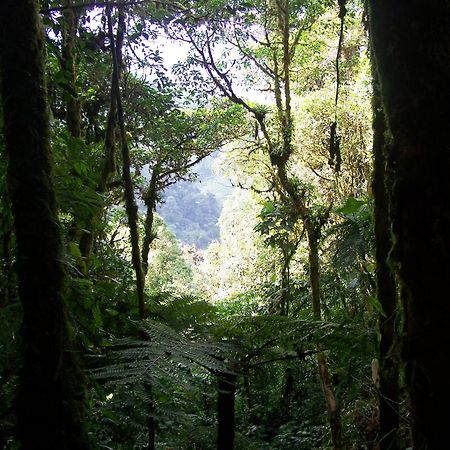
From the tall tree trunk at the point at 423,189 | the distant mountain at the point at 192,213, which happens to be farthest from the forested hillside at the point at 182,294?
the distant mountain at the point at 192,213

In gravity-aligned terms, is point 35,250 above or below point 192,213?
below

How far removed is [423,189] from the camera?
1.04 metres

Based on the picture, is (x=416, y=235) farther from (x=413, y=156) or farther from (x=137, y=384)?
(x=137, y=384)

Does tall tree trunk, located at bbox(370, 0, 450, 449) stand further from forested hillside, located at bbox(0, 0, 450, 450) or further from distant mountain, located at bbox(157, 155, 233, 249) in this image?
distant mountain, located at bbox(157, 155, 233, 249)

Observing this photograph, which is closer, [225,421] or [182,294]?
[225,421]

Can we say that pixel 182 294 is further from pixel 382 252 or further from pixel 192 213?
pixel 192 213

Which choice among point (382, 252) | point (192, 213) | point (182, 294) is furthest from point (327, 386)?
point (192, 213)

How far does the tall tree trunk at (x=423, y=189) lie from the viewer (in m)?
1.02

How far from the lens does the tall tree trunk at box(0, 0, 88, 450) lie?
1.31 meters

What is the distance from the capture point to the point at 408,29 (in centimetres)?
107

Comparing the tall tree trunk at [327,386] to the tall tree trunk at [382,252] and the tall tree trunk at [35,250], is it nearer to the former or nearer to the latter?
the tall tree trunk at [382,252]

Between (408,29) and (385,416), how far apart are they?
152cm

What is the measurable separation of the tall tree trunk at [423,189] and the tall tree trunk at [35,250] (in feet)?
3.05

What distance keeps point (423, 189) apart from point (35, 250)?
105 centimetres
